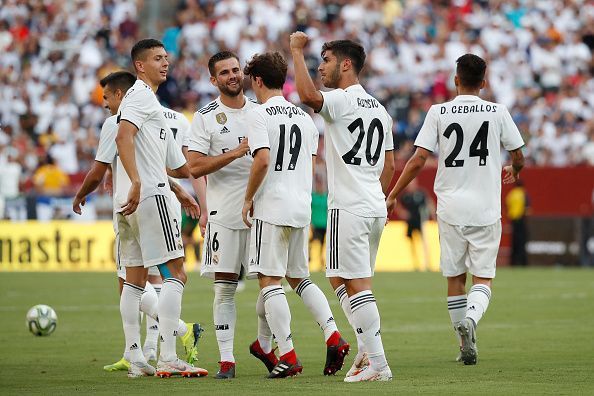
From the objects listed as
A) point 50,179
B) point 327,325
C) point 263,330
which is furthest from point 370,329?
point 50,179

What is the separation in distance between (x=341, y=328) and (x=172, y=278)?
4692 millimetres

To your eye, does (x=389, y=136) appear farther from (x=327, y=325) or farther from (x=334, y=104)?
(x=327, y=325)

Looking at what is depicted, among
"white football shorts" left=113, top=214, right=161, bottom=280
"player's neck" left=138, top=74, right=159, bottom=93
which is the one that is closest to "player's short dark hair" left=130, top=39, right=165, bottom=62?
"player's neck" left=138, top=74, right=159, bottom=93

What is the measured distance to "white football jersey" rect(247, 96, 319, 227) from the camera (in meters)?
10.2

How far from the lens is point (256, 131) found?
10.1 meters

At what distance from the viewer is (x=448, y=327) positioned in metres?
15.2

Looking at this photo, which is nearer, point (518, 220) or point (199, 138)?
point (199, 138)

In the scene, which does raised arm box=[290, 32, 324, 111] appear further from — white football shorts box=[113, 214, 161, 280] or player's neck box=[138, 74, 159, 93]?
white football shorts box=[113, 214, 161, 280]

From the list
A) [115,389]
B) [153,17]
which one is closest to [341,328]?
[115,389]

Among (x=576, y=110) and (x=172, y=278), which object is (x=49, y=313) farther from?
(x=576, y=110)

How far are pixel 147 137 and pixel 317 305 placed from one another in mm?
1950

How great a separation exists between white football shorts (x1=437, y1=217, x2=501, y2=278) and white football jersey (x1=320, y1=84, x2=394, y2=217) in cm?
185

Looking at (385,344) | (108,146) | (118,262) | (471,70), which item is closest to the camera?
(108,146)

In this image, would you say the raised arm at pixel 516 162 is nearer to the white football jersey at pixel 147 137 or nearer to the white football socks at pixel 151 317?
the white football jersey at pixel 147 137
